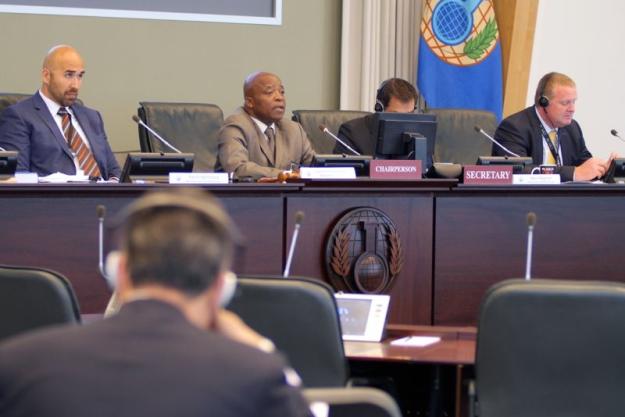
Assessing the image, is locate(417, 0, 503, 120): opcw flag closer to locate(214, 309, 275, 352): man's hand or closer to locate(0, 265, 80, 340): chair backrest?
locate(0, 265, 80, 340): chair backrest

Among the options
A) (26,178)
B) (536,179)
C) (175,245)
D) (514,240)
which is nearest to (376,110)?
(536,179)

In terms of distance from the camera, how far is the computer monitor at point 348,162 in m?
4.72

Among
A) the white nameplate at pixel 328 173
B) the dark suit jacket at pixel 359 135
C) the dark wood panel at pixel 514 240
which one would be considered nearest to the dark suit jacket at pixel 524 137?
the dark suit jacket at pixel 359 135

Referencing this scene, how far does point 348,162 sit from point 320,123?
5.03ft

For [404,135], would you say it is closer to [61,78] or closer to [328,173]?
[328,173]

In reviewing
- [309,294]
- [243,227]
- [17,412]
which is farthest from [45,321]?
[243,227]

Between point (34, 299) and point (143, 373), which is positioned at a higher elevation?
point (143, 373)

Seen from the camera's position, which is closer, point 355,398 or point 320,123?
point 355,398

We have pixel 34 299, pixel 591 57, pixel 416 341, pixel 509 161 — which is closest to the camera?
pixel 34 299

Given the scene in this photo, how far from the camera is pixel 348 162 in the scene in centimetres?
473

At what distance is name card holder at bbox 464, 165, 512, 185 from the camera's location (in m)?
4.55

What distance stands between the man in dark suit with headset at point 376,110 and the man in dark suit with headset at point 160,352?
4612 mm

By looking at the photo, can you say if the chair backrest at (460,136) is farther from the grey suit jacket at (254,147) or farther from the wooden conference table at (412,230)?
the wooden conference table at (412,230)

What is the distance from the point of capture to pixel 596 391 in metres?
2.44
